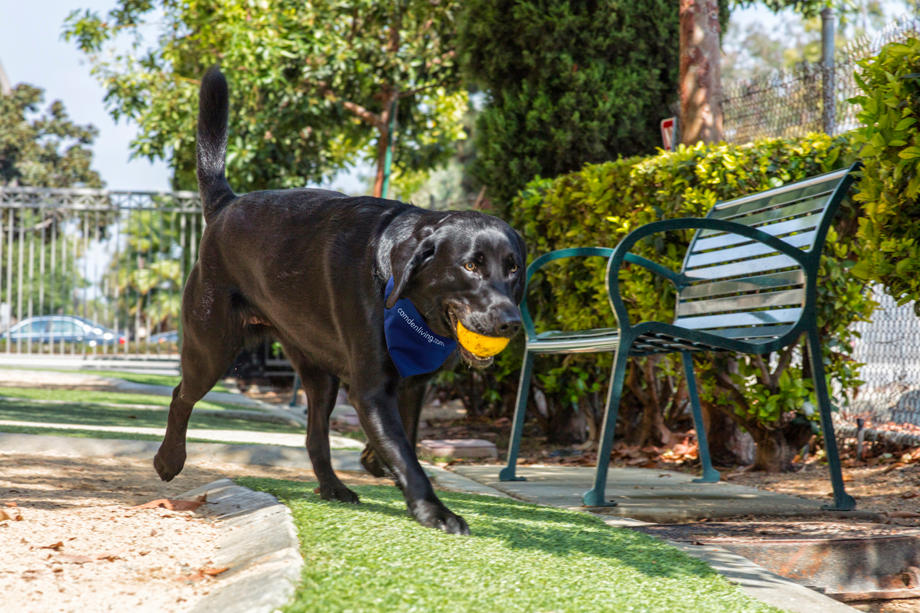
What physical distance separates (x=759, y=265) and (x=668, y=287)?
98 centimetres

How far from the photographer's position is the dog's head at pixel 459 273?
2.85 metres

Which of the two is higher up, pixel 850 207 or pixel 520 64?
pixel 520 64

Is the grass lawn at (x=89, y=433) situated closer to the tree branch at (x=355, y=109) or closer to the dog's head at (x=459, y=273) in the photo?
the dog's head at (x=459, y=273)

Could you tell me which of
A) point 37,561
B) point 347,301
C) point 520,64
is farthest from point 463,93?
point 37,561

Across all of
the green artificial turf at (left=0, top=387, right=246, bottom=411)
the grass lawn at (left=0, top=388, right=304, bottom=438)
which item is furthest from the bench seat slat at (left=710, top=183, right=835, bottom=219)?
the green artificial turf at (left=0, top=387, right=246, bottom=411)

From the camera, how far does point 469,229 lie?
9.80 feet

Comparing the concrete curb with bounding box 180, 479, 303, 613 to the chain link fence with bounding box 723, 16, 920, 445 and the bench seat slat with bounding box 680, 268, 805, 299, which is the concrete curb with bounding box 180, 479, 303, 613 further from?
the chain link fence with bounding box 723, 16, 920, 445

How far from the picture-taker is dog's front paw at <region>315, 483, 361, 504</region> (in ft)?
11.0

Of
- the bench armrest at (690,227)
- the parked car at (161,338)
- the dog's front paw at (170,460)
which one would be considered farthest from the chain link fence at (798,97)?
the parked car at (161,338)

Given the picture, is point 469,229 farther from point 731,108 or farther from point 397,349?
point 731,108

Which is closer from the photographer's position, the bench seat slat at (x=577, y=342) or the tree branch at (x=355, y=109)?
the bench seat slat at (x=577, y=342)

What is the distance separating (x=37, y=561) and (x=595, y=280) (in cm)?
402

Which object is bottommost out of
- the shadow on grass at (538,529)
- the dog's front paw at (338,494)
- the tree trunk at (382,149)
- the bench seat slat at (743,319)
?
the shadow on grass at (538,529)

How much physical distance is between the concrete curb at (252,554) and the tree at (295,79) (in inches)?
365
